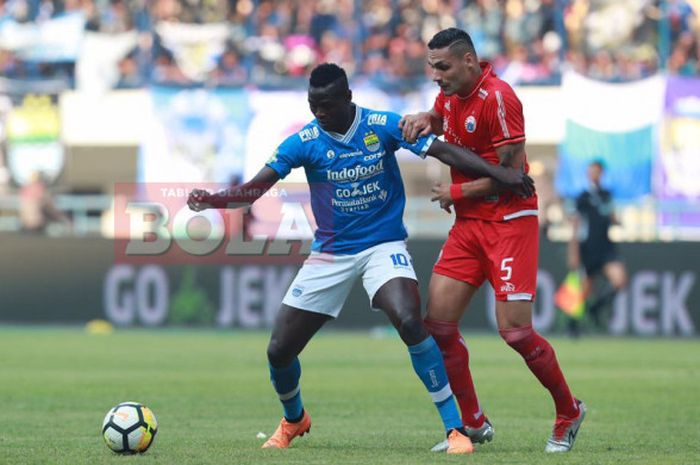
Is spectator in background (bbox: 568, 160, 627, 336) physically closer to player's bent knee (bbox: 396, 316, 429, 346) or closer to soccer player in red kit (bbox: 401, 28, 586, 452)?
soccer player in red kit (bbox: 401, 28, 586, 452)

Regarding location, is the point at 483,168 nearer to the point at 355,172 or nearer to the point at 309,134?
the point at 355,172

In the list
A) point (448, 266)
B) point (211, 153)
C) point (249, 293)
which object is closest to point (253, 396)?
point (448, 266)

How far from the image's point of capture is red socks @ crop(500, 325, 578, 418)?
8688 millimetres

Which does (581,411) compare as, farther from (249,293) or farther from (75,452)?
(249,293)

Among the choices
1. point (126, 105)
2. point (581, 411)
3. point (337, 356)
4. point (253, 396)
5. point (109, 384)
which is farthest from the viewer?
point (126, 105)

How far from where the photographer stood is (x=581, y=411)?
882 cm

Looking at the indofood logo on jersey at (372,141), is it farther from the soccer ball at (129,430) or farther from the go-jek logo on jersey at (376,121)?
the soccer ball at (129,430)

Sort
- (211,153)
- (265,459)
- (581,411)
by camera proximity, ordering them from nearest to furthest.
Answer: (265,459) < (581,411) < (211,153)

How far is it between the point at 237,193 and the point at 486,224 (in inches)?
62.2

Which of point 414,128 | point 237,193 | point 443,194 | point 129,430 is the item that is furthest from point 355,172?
point 129,430

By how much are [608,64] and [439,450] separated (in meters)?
21.3

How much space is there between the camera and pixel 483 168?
28.3 ft

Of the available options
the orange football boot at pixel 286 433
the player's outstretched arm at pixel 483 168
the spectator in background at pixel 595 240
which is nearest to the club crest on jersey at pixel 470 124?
the player's outstretched arm at pixel 483 168

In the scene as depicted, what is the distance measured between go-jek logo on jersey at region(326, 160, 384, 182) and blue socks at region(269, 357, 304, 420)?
120 cm
